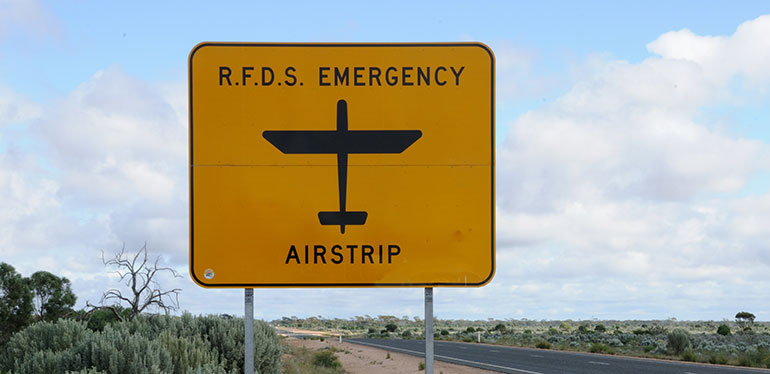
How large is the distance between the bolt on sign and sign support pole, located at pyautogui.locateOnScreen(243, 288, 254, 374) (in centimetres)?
7

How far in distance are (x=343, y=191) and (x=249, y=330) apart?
917 mm

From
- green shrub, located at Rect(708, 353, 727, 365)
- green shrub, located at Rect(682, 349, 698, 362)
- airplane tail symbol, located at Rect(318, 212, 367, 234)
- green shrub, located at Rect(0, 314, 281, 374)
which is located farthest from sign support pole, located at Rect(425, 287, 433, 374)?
green shrub, located at Rect(682, 349, 698, 362)

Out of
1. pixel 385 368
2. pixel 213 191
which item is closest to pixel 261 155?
pixel 213 191

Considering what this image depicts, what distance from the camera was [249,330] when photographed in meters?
3.89

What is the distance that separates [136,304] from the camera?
62.2 ft

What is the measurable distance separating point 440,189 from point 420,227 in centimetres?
24

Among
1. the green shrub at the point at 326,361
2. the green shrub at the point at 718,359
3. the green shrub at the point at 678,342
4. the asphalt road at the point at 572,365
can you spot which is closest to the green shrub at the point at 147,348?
the green shrub at the point at 326,361

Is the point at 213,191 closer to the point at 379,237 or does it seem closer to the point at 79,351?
the point at 379,237

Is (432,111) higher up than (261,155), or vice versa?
(432,111)

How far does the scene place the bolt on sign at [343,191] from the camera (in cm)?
407

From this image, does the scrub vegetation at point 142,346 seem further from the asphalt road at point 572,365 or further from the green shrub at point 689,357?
the green shrub at point 689,357

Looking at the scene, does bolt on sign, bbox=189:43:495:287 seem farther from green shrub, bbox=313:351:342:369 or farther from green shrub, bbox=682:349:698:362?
green shrub, bbox=682:349:698:362

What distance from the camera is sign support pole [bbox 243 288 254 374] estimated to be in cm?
388

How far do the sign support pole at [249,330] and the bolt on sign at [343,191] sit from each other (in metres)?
0.07
